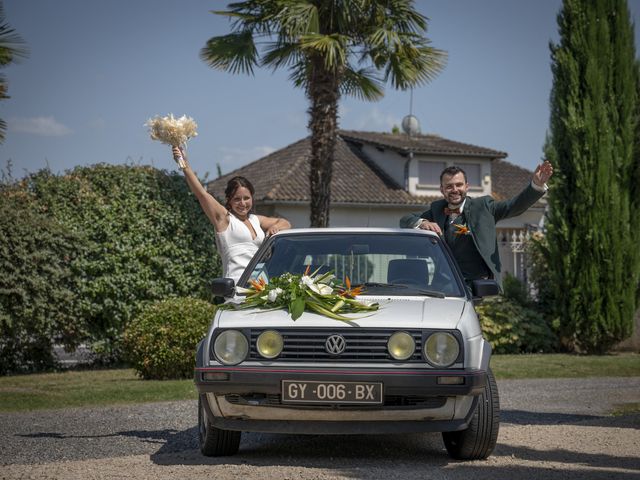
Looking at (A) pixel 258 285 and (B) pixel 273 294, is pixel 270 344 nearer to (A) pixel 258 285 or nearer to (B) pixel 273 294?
(B) pixel 273 294

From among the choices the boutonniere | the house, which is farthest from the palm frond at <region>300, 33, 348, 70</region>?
the house

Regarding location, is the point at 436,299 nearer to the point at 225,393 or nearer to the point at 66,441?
the point at 225,393

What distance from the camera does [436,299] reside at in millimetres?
6367

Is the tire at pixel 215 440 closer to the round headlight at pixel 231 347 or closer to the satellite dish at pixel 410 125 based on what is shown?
the round headlight at pixel 231 347

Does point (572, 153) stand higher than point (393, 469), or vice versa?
point (572, 153)

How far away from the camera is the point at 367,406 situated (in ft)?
18.7

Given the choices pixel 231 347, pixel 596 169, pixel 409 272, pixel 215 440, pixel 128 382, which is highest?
pixel 596 169

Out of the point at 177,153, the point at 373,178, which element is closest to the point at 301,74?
the point at 177,153

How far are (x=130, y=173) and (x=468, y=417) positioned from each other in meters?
10.7

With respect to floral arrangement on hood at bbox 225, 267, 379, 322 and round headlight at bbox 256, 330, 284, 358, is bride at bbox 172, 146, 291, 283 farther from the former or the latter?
round headlight at bbox 256, 330, 284, 358

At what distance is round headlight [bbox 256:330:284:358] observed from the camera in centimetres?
581

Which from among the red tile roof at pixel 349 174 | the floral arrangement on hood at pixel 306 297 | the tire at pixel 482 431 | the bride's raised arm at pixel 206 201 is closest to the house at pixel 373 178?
the red tile roof at pixel 349 174

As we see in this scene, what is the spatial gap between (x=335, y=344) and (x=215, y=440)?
1204 mm

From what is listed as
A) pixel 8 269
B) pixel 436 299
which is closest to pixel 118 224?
pixel 8 269
